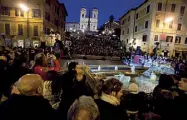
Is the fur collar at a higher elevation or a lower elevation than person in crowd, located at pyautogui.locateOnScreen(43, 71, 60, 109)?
higher

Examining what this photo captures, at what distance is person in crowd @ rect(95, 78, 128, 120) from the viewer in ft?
7.85

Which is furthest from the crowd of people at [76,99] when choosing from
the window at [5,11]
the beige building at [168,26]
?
the beige building at [168,26]

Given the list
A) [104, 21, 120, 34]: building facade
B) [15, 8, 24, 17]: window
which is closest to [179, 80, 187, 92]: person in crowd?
[15, 8, 24, 17]: window

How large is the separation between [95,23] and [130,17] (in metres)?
87.4

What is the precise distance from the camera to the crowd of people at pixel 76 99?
204 centimetres

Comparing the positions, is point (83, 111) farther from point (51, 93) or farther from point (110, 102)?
point (51, 93)

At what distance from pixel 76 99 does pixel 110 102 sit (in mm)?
720

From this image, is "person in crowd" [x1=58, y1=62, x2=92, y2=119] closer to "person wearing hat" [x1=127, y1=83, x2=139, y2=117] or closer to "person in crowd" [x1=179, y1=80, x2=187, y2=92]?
"person wearing hat" [x1=127, y1=83, x2=139, y2=117]

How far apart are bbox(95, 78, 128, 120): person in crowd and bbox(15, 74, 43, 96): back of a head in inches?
32.7

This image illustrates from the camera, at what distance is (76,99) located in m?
1.91

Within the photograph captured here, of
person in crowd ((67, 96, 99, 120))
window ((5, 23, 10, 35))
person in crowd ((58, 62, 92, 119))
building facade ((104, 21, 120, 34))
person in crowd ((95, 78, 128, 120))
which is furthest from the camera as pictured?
building facade ((104, 21, 120, 34))

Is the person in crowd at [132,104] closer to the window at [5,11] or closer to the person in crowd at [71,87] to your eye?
the person in crowd at [71,87]

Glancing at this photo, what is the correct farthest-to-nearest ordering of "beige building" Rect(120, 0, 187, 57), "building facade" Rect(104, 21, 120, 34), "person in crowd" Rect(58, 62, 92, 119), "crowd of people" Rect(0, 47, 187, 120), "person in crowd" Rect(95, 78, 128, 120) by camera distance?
"building facade" Rect(104, 21, 120, 34), "beige building" Rect(120, 0, 187, 57), "person in crowd" Rect(58, 62, 92, 119), "person in crowd" Rect(95, 78, 128, 120), "crowd of people" Rect(0, 47, 187, 120)

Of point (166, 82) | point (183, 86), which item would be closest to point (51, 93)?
point (166, 82)
